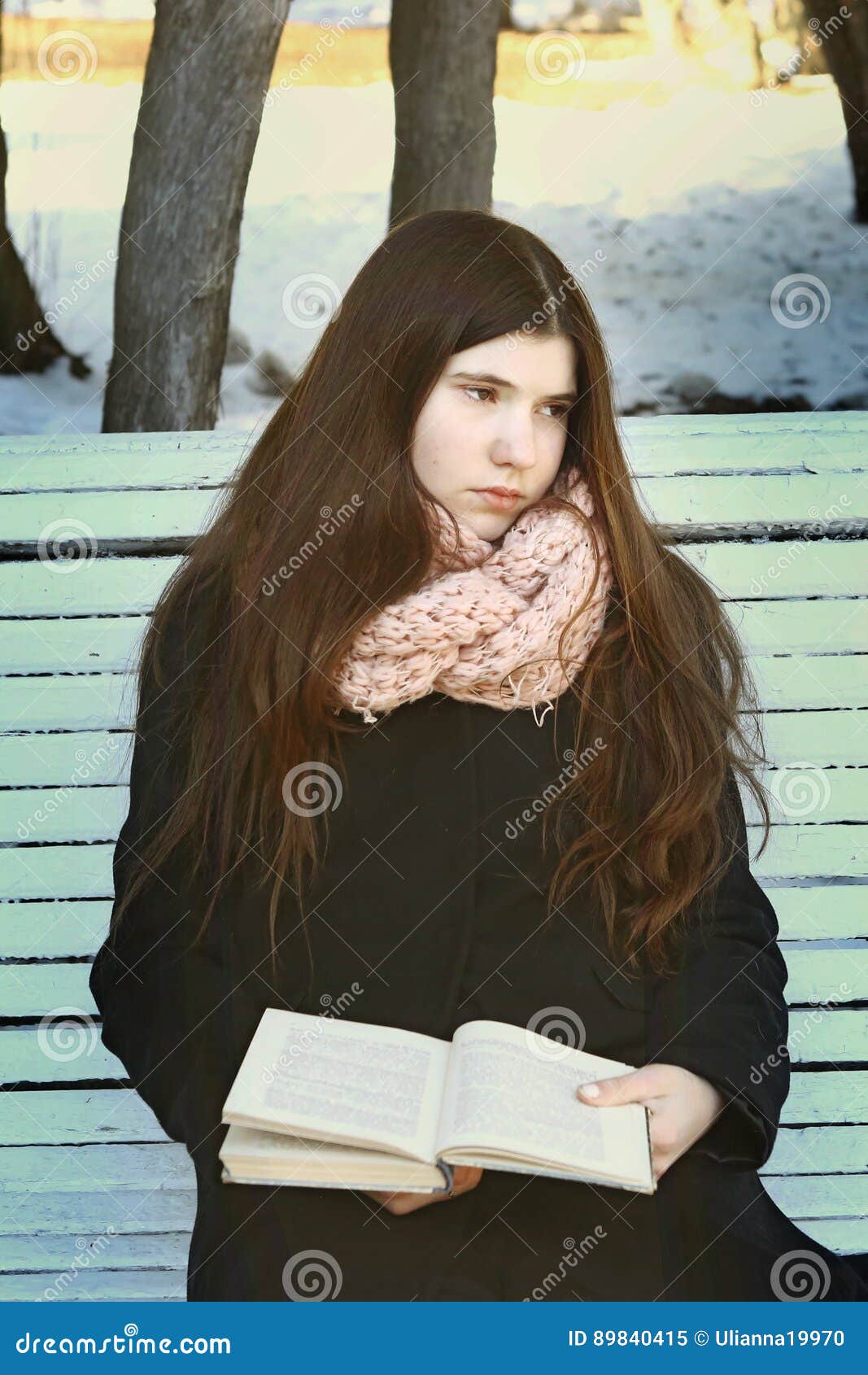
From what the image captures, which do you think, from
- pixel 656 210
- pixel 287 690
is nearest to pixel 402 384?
pixel 287 690

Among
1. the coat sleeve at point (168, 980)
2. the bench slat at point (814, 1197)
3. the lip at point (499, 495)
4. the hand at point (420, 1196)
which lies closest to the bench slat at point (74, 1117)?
the bench slat at point (814, 1197)

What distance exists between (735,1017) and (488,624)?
59 centimetres

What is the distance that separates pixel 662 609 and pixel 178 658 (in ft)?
2.23

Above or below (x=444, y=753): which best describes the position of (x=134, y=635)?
below

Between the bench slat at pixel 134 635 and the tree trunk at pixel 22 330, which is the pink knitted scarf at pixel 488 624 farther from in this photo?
the tree trunk at pixel 22 330

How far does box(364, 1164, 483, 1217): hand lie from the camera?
1495 millimetres

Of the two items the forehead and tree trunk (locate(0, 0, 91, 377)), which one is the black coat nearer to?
the forehead

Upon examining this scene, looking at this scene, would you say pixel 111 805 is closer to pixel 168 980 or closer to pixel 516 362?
pixel 168 980

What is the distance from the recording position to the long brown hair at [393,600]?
175cm

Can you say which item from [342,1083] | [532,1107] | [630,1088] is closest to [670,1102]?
[630,1088]

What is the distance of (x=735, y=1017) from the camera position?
5.45 ft

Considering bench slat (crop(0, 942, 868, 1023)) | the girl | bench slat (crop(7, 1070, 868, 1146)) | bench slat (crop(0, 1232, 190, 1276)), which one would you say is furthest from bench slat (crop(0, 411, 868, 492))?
bench slat (crop(0, 1232, 190, 1276))

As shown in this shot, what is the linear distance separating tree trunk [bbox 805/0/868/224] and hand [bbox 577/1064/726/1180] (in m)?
1.82

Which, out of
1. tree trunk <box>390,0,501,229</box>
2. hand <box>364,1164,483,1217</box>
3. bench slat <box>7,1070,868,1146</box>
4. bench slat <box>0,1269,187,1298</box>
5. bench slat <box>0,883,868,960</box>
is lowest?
bench slat <box>0,1269,187,1298</box>
